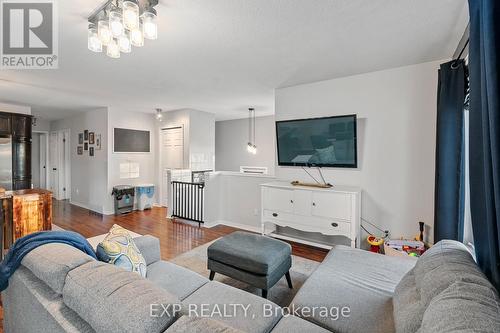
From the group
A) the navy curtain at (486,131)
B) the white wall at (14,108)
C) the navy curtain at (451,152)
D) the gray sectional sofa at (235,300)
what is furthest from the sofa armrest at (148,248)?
the white wall at (14,108)

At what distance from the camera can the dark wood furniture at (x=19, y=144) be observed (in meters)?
4.52

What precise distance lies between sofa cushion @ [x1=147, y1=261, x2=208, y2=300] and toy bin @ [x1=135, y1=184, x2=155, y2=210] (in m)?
4.14

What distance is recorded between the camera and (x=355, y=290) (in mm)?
1496

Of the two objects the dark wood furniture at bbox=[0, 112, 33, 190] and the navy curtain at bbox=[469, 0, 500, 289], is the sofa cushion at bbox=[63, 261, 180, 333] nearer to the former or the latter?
the navy curtain at bbox=[469, 0, 500, 289]

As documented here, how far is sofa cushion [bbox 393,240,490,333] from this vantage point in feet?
3.29

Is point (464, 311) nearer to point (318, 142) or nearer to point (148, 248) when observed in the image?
point (148, 248)

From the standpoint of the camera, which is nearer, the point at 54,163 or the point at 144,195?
the point at 144,195

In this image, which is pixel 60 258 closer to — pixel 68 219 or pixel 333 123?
pixel 333 123

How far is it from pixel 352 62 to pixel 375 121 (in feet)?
2.76

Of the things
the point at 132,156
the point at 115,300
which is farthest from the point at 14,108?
the point at 115,300

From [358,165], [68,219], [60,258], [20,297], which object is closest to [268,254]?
[60,258]

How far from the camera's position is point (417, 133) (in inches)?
109

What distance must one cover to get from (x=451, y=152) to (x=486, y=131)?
159 cm

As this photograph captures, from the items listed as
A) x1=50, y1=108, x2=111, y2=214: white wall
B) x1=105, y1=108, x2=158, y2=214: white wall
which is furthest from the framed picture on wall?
x1=105, y1=108, x2=158, y2=214: white wall
